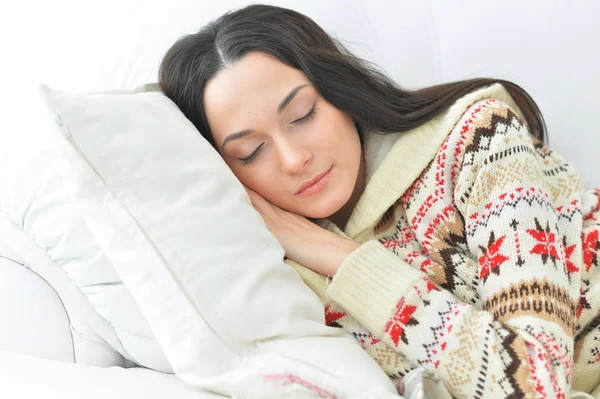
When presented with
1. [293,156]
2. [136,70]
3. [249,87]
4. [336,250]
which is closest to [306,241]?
[336,250]

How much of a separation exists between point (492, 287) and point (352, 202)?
0.42m

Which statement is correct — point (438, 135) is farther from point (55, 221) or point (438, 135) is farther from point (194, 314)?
point (55, 221)

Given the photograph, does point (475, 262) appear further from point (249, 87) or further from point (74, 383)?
point (74, 383)

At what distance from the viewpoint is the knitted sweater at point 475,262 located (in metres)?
0.97

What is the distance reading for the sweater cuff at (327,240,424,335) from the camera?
3.48ft

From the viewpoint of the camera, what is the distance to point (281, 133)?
1.17 m

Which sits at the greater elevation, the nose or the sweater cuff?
the nose

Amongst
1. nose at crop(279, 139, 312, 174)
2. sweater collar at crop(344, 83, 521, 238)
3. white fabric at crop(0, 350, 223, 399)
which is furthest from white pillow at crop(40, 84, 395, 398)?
sweater collar at crop(344, 83, 521, 238)

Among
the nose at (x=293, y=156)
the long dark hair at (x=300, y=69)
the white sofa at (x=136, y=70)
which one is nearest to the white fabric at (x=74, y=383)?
the white sofa at (x=136, y=70)

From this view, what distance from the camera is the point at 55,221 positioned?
1.06 metres

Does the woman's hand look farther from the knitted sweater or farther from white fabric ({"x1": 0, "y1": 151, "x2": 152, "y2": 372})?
white fabric ({"x1": 0, "y1": 151, "x2": 152, "y2": 372})

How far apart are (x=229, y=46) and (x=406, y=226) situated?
1.60ft

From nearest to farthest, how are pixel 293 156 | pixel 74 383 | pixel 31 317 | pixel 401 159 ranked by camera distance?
pixel 74 383
pixel 31 317
pixel 293 156
pixel 401 159

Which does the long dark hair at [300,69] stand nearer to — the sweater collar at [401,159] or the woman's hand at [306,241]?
the sweater collar at [401,159]
